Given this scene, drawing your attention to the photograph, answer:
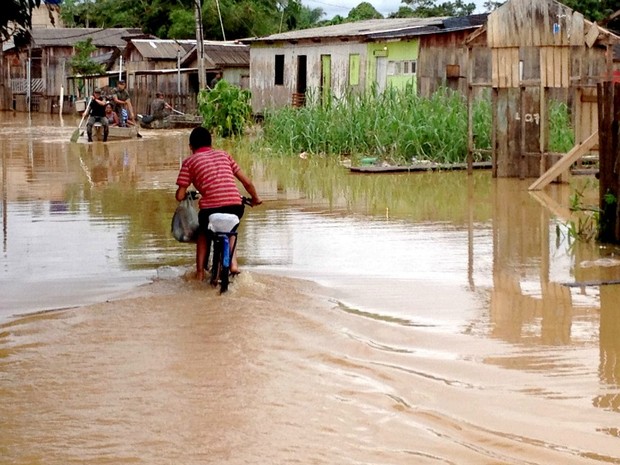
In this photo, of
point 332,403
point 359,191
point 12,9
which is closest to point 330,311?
point 332,403

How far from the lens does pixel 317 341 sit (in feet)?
25.8

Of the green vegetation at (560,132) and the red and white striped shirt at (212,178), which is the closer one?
the red and white striped shirt at (212,178)

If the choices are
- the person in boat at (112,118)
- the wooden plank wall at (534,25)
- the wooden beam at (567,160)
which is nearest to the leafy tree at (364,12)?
the person in boat at (112,118)

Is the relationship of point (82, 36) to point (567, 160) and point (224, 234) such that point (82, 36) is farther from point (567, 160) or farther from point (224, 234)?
point (224, 234)

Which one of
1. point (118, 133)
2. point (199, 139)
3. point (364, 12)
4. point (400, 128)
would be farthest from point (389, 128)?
point (364, 12)

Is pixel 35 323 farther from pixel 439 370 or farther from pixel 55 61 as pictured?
pixel 55 61

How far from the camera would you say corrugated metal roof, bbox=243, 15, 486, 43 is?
31156 mm

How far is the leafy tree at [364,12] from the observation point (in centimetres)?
6239

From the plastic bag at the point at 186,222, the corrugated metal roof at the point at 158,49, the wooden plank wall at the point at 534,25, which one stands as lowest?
the plastic bag at the point at 186,222

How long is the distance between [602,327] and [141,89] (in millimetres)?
41493

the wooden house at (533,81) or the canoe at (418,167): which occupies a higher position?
the wooden house at (533,81)

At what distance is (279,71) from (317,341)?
32.5 meters

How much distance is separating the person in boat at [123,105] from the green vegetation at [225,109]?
10.1 feet

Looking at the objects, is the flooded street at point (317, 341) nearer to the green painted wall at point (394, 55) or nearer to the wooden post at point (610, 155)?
the wooden post at point (610, 155)
